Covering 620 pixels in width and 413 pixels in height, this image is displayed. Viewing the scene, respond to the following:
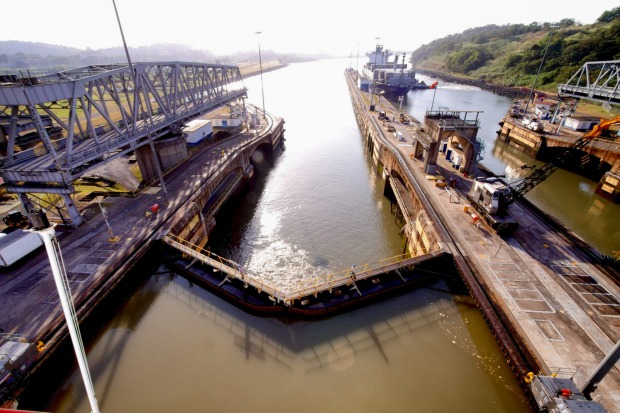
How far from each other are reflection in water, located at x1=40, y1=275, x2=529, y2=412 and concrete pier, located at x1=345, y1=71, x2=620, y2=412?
7.53ft

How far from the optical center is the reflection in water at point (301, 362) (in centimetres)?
1583

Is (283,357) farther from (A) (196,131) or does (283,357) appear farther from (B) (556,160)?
(A) (196,131)

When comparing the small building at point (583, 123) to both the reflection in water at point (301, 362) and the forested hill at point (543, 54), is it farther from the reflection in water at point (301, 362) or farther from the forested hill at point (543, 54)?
the reflection in water at point (301, 362)

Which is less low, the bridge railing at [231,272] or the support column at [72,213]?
the support column at [72,213]

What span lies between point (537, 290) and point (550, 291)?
84 centimetres

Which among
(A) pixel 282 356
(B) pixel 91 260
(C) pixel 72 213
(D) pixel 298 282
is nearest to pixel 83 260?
(B) pixel 91 260

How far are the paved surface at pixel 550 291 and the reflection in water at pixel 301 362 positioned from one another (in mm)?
2771

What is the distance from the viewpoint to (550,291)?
19.5 m

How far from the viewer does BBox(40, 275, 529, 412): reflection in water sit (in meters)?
15.8

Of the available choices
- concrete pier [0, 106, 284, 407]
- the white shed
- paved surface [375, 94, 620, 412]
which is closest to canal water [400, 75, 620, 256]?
paved surface [375, 94, 620, 412]

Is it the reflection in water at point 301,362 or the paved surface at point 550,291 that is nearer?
the paved surface at point 550,291

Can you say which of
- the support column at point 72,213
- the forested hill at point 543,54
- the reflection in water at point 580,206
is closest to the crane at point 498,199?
the reflection in water at point 580,206

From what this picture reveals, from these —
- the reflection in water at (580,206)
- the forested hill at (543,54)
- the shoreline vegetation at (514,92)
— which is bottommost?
the reflection in water at (580,206)

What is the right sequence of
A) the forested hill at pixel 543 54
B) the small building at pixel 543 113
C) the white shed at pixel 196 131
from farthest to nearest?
1. the forested hill at pixel 543 54
2. the small building at pixel 543 113
3. the white shed at pixel 196 131
